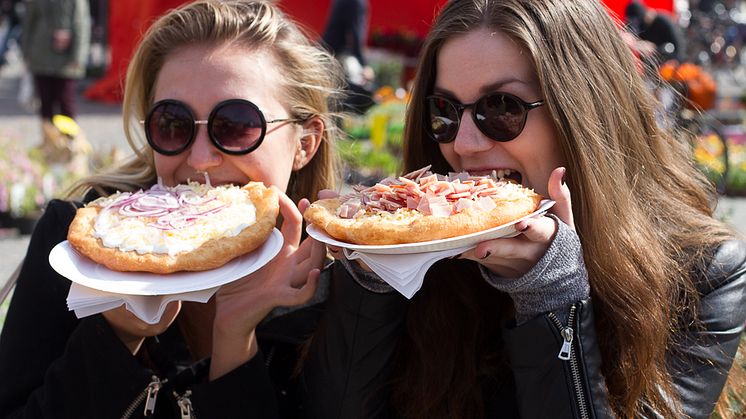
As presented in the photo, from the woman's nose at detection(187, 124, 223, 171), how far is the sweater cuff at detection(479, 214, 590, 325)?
992mm

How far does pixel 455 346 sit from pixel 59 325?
4.02ft

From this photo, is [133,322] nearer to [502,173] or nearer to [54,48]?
[502,173]

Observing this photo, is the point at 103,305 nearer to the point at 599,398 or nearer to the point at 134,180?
the point at 134,180

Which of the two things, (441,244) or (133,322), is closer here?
(441,244)

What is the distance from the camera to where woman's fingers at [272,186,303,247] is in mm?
2576

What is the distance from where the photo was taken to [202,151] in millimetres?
2648

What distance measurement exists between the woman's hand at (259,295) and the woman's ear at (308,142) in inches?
15.0

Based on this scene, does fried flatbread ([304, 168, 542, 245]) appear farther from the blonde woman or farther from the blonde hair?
the blonde hair

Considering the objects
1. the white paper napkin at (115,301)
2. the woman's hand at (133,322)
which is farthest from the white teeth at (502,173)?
the woman's hand at (133,322)

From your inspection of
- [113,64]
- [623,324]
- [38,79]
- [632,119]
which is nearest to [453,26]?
[632,119]

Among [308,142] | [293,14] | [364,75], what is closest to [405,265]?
[308,142]

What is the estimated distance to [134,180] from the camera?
2941 millimetres

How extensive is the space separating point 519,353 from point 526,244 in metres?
0.32

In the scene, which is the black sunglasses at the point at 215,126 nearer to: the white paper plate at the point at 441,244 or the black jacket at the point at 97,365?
the black jacket at the point at 97,365
